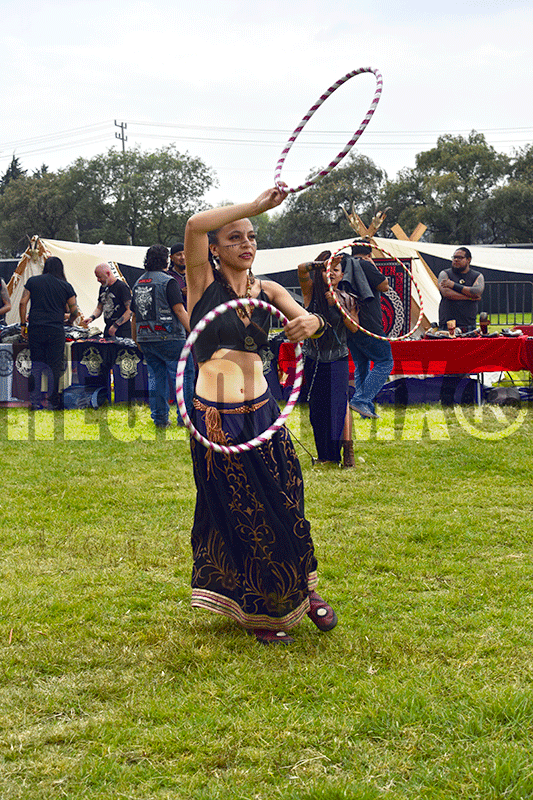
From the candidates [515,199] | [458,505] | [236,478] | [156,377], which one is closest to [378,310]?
[156,377]

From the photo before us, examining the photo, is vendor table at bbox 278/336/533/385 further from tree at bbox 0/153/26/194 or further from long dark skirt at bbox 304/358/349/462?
tree at bbox 0/153/26/194

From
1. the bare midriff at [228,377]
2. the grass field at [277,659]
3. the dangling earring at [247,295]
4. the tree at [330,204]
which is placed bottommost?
the grass field at [277,659]

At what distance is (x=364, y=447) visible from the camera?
27.7 feet

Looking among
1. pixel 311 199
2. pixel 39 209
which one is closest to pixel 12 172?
pixel 39 209

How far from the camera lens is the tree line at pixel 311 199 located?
51.9 metres

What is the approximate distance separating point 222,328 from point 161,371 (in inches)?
232

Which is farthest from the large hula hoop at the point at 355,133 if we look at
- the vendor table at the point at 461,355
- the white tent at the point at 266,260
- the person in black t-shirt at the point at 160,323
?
the white tent at the point at 266,260

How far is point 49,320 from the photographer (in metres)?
10.7

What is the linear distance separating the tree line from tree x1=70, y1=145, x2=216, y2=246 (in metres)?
0.07

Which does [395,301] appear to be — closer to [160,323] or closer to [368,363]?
[368,363]

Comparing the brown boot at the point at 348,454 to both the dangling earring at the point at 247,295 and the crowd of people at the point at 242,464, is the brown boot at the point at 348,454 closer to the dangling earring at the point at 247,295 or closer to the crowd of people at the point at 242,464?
the crowd of people at the point at 242,464

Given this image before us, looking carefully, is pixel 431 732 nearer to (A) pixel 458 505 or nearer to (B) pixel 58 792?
(B) pixel 58 792

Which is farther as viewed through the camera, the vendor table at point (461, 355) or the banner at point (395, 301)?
the banner at point (395, 301)

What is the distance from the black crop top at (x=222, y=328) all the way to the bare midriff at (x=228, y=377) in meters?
0.03
